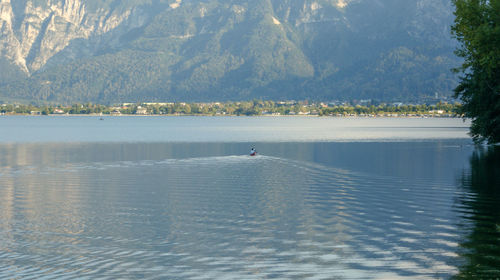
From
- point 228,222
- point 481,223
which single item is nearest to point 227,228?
point 228,222

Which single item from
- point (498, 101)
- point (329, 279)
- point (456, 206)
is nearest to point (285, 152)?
point (498, 101)

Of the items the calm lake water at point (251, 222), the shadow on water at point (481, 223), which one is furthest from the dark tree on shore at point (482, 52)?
the shadow on water at point (481, 223)

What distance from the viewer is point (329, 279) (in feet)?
77.1

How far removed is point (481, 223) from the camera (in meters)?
33.1

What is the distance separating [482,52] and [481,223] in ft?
68.6

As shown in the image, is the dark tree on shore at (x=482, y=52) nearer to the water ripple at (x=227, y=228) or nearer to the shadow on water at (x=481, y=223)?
the shadow on water at (x=481, y=223)

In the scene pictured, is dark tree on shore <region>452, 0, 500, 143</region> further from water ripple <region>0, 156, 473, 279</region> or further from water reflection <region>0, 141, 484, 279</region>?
water ripple <region>0, 156, 473, 279</region>

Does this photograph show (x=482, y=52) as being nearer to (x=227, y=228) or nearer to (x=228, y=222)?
(x=228, y=222)

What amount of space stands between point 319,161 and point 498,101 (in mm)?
18934

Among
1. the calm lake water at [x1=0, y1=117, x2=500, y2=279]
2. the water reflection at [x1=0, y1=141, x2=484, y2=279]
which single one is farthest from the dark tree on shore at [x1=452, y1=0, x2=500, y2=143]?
the water reflection at [x1=0, y1=141, x2=484, y2=279]

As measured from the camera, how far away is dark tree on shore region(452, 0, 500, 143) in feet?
159

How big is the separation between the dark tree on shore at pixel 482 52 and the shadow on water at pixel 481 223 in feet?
26.7

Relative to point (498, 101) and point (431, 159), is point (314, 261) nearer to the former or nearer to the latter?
point (498, 101)

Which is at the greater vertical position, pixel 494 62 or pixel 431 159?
pixel 494 62
